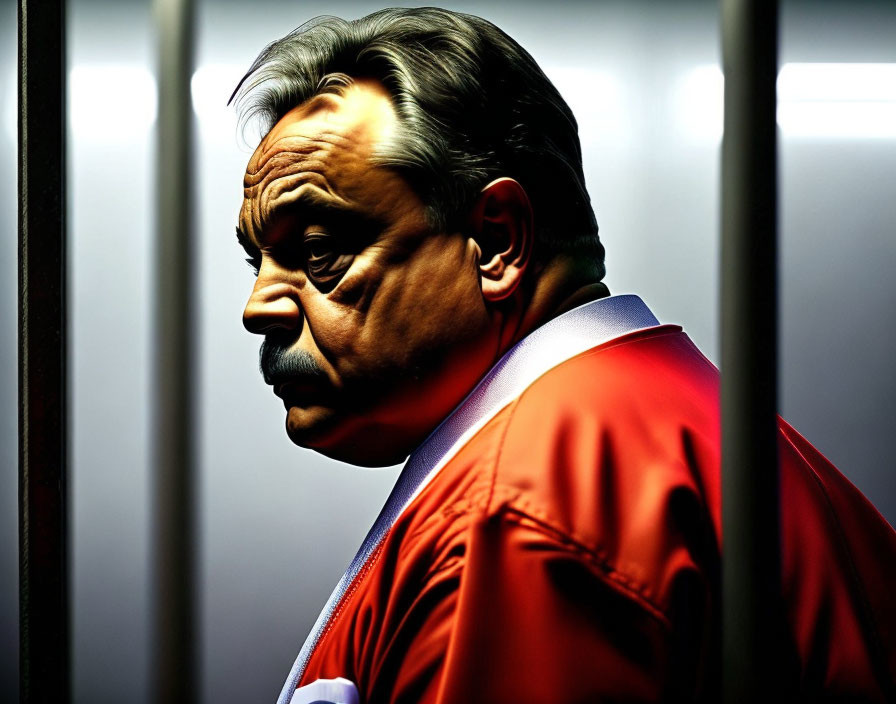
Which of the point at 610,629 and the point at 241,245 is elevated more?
the point at 241,245

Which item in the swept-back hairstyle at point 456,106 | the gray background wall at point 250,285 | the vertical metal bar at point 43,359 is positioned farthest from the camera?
the gray background wall at point 250,285

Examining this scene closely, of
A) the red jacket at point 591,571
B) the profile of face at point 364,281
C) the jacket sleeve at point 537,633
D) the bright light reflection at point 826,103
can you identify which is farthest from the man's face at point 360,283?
the bright light reflection at point 826,103

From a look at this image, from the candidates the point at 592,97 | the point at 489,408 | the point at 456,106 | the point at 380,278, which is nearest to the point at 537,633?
the point at 489,408

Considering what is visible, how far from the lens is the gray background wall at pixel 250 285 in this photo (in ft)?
3.19

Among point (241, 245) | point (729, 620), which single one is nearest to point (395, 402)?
point (241, 245)

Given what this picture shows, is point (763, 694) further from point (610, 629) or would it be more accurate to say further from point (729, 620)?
point (610, 629)

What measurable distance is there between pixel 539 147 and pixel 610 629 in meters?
0.48

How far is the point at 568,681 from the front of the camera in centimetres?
62

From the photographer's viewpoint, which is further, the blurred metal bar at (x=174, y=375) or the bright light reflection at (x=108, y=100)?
the bright light reflection at (x=108, y=100)

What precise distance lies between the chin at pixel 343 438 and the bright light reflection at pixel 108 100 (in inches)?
17.4

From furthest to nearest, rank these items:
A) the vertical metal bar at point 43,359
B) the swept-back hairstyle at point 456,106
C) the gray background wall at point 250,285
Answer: the gray background wall at point 250,285 → the swept-back hairstyle at point 456,106 → the vertical metal bar at point 43,359

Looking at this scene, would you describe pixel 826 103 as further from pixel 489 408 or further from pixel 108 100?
pixel 108 100

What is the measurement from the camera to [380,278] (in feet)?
2.74

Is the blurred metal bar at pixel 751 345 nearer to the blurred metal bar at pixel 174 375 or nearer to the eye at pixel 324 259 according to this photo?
the blurred metal bar at pixel 174 375
